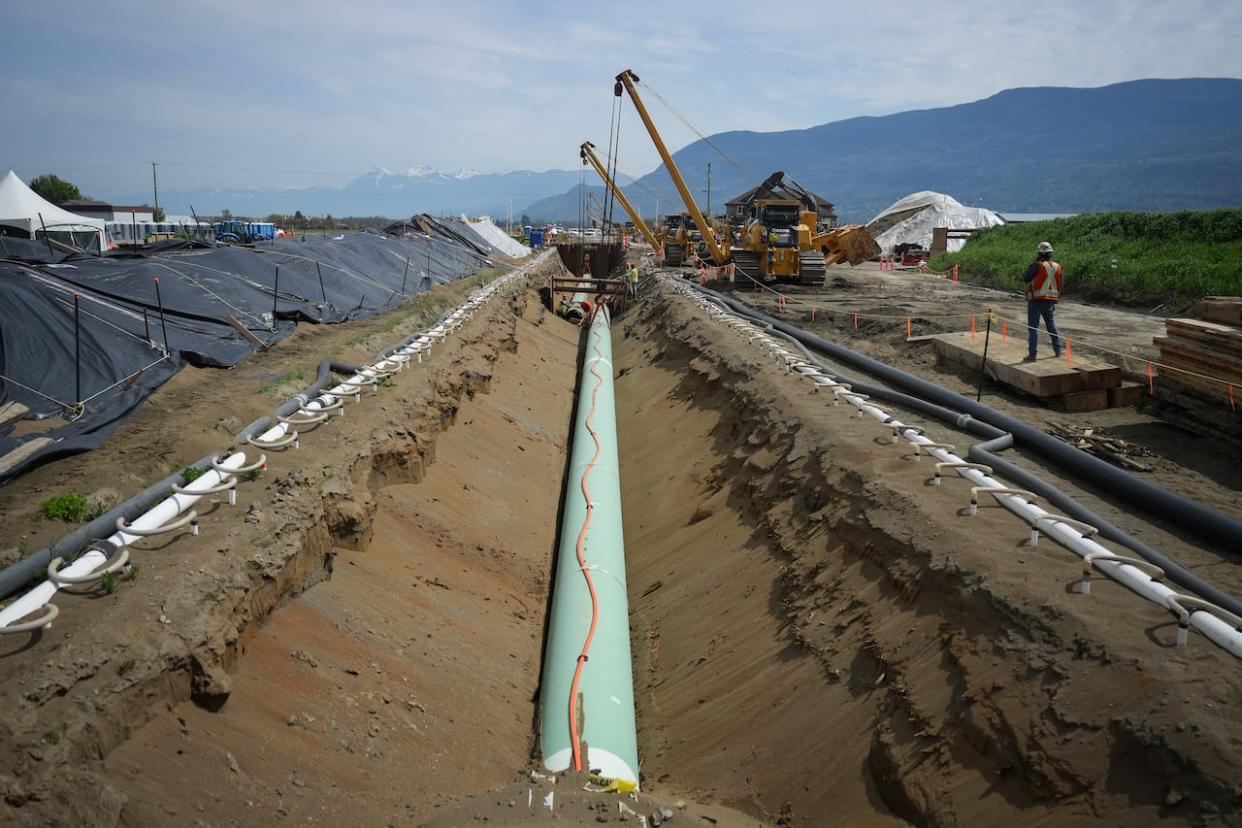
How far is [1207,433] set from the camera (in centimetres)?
1061

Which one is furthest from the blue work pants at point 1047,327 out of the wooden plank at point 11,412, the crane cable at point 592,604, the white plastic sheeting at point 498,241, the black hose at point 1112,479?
the white plastic sheeting at point 498,241

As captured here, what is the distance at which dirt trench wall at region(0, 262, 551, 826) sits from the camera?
3848 mm

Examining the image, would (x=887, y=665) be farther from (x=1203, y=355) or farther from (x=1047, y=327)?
(x=1047, y=327)

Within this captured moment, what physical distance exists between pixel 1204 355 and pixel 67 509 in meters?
13.1

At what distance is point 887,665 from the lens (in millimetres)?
5746

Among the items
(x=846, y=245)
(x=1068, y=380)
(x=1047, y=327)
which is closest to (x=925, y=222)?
(x=846, y=245)

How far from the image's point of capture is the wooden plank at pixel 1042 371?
40.7 feet

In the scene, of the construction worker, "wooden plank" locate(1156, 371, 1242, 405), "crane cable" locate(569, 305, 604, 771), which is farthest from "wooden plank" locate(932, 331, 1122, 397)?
"crane cable" locate(569, 305, 604, 771)

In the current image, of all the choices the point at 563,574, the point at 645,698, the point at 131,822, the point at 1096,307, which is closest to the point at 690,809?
the point at 645,698

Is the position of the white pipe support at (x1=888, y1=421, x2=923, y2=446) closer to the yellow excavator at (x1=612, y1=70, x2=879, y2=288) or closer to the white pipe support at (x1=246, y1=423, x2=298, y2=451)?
the white pipe support at (x1=246, y1=423, x2=298, y2=451)

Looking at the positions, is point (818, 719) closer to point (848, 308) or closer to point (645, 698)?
point (645, 698)

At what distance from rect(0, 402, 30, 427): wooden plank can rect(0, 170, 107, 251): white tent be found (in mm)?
27216

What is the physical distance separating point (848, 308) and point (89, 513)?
20096 mm

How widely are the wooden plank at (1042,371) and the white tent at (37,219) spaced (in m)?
34.1
